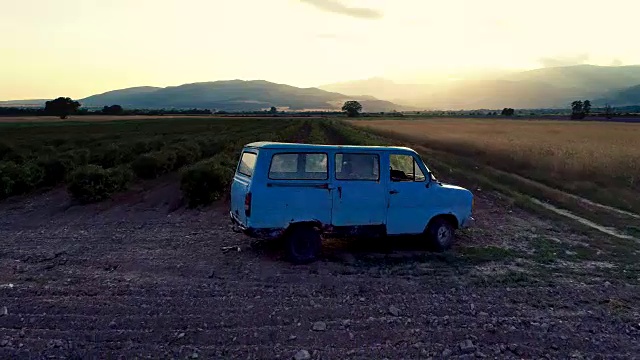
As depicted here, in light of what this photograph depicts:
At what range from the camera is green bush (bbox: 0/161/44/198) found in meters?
15.5

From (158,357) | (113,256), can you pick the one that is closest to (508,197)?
(113,256)

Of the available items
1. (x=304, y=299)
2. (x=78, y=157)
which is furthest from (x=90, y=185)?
(x=304, y=299)

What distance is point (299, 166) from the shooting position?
8.41m

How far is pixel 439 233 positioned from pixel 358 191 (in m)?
1.89

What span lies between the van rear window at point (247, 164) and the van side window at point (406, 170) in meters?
2.41

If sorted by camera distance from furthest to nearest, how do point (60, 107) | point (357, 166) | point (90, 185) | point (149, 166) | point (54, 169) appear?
point (60, 107)
point (54, 169)
point (149, 166)
point (90, 185)
point (357, 166)

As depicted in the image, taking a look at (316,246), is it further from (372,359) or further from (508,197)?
(508,197)

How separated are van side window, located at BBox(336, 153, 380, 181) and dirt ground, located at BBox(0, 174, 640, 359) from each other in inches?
56.7

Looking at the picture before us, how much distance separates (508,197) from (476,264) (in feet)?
27.9

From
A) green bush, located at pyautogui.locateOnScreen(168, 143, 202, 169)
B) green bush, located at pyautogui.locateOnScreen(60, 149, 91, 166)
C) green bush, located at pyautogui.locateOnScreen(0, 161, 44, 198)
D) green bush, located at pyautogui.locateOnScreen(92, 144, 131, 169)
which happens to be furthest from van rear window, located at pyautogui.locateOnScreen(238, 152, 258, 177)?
green bush, located at pyautogui.locateOnScreen(92, 144, 131, 169)

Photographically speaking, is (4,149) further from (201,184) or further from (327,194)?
(327,194)

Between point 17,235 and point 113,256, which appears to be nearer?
point 113,256

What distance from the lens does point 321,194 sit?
8289 mm

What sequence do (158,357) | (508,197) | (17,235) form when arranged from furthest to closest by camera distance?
(508,197)
(17,235)
(158,357)
